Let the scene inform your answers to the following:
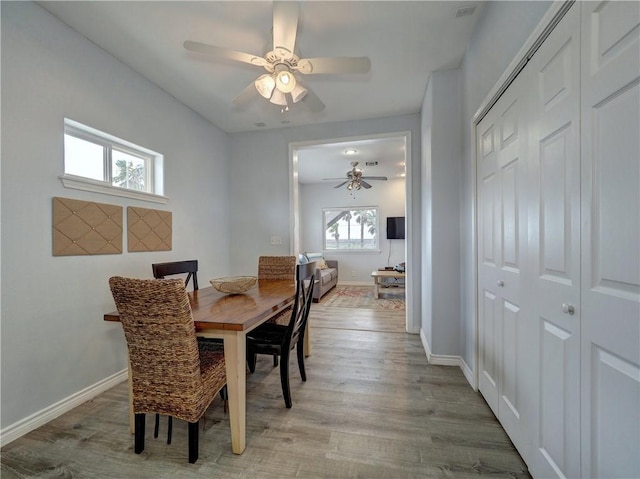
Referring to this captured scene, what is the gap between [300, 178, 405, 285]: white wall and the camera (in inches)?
286

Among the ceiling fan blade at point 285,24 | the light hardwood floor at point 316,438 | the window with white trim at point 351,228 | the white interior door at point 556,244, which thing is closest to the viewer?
the white interior door at point 556,244

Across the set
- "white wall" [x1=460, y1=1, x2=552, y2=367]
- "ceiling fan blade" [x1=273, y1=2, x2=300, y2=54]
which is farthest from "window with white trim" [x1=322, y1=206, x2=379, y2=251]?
"ceiling fan blade" [x1=273, y1=2, x2=300, y2=54]

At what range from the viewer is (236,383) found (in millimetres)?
1487

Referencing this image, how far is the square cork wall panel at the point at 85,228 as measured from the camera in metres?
1.92

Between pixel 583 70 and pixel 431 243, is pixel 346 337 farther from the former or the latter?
pixel 583 70

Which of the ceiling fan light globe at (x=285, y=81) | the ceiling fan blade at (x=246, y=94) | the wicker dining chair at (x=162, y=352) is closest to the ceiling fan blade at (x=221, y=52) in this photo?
the ceiling fan light globe at (x=285, y=81)

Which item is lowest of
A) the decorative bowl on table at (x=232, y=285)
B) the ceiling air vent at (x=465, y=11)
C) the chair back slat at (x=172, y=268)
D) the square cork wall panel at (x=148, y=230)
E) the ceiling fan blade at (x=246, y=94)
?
the decorative bowl on table at (x=232, y=285)

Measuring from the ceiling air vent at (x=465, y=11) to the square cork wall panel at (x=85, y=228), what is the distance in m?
3.05

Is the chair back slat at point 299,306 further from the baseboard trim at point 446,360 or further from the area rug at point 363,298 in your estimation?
the area rug at point 363,298

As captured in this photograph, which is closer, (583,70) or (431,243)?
(583,70)

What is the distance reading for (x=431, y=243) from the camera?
2656 mm

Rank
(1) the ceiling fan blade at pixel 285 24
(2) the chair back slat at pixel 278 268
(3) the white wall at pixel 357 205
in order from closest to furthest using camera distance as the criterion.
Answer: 1. (1) the ceiling fan blade at pixel 285 24
2. (2) the chair back slat at pixel 278 268
3. (3) the white wall at pixel 357 205

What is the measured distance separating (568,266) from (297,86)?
193 centimetres

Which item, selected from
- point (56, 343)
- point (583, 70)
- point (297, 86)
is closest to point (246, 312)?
point (56, 343)
